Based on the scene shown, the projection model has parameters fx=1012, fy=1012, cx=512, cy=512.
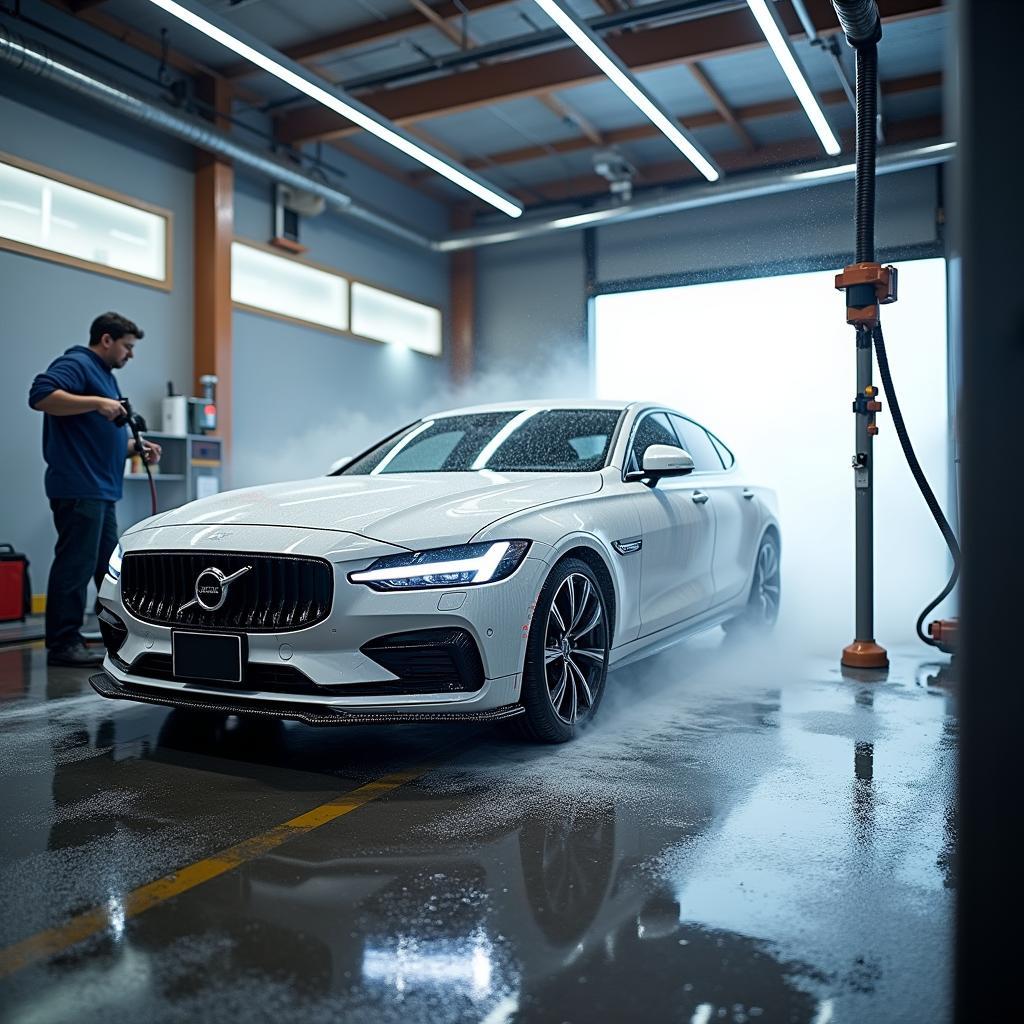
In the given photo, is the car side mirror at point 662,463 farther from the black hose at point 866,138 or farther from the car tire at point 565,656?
the black hose at point 866,138

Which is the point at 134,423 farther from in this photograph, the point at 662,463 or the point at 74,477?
the point at 662,463

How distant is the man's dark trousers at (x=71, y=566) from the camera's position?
18.4ft

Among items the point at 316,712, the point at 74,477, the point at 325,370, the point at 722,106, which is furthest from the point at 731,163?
the point at 316,712

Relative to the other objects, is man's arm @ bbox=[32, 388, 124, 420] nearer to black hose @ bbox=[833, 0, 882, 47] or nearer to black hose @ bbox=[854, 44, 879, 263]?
black hose @ bbox=[854, 44, 879, 263]

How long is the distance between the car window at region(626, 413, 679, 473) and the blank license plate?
197cm

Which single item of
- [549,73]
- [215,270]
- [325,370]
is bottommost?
[325,370]

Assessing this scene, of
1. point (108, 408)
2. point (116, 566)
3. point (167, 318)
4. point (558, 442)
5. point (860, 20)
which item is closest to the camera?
point (116, 566)

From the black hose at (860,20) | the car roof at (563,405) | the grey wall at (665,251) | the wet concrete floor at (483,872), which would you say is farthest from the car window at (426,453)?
the grey wall at (665,251)

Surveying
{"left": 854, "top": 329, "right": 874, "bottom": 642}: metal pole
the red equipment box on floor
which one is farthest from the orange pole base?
the red equipment box on floor

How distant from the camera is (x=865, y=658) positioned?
215 inches

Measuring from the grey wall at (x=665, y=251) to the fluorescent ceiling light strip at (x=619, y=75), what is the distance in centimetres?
184

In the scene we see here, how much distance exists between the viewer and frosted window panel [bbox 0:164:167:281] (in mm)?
8461

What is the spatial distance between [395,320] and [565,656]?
34.6 ft

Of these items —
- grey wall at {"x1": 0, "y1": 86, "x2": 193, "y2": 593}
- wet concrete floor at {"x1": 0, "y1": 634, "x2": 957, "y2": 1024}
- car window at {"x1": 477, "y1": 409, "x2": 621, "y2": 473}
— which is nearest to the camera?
wet concrete floor at {"x1": 0, "y1": 634, "x2": 957, "y2": 1024}
